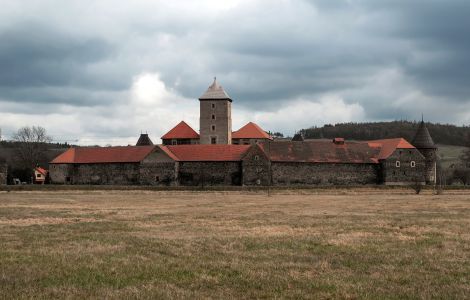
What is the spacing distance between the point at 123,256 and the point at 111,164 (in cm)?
6141

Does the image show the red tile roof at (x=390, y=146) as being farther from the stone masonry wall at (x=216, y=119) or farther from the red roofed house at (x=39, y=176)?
the red roofed house at (x=39, y=176)

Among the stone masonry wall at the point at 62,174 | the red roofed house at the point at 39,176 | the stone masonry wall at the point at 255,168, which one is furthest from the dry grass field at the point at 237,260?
the red roofed house at the point at 39,176

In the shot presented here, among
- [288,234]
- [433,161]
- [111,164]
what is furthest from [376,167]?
[288,234]

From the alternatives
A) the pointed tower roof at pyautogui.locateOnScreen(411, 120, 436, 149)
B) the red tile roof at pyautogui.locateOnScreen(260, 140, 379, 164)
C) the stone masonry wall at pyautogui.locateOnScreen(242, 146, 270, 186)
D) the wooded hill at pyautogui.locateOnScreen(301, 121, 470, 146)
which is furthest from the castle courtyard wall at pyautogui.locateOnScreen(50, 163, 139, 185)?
the wooded hill at pyautogui.locateOnScreen(301, 121, 470, 146)

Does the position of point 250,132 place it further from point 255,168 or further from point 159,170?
point 159,170

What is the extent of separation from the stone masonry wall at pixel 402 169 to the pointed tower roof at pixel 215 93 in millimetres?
22559

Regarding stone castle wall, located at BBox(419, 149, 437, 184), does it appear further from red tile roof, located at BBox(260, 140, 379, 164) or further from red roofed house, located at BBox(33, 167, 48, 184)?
red roofed house, located at BBox(33, 167, 48, 184)

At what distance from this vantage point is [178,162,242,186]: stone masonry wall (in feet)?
225

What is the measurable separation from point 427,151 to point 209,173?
2783 centimetres

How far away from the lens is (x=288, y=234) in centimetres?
1656

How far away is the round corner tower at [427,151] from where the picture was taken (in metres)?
72.4

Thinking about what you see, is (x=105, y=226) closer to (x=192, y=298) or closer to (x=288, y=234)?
(x=288, y=234)

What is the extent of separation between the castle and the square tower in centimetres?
686

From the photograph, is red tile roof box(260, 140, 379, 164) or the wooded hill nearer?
red tile roof box(260, 140, 379, 164)
